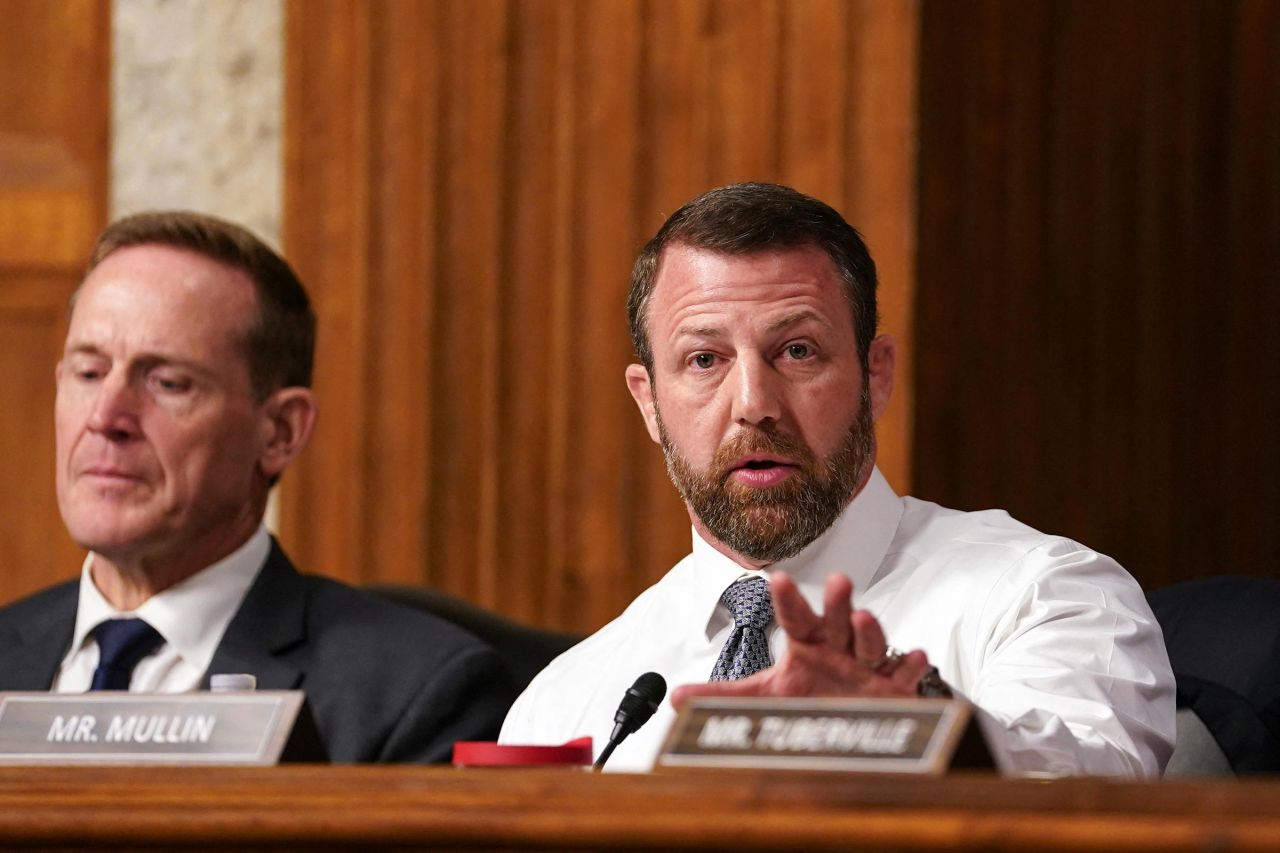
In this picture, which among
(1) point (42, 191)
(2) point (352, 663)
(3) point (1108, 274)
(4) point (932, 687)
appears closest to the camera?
(4) point (932, 687)

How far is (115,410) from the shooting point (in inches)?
109

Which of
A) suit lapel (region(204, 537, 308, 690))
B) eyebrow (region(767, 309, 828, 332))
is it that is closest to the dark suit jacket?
suit lapel (region(204, 537, 308, 690))

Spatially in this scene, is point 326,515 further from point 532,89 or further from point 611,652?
point 611,652

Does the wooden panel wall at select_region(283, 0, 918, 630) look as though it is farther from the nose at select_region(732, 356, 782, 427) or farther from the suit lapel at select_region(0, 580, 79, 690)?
the nose at select_region(732, 356, 782, 427)

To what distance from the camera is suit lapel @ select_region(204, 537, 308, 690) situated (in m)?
2.67

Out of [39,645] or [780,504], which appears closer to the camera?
[780,504]

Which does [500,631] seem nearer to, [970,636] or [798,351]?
[798,351]

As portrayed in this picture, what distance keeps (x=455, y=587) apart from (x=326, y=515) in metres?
0.31

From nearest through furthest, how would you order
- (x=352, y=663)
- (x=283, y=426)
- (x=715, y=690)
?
(x=715, y=690) → (x=352, y=663) → (x=283, y=426)

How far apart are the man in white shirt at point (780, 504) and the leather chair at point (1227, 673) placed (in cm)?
25

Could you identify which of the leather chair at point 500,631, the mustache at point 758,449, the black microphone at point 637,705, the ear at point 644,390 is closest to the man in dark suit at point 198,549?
the leather chair at point 500,631

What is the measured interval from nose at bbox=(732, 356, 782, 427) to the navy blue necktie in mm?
1002

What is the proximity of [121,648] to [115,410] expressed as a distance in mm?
354

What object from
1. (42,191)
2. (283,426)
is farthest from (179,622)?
(42,191)
